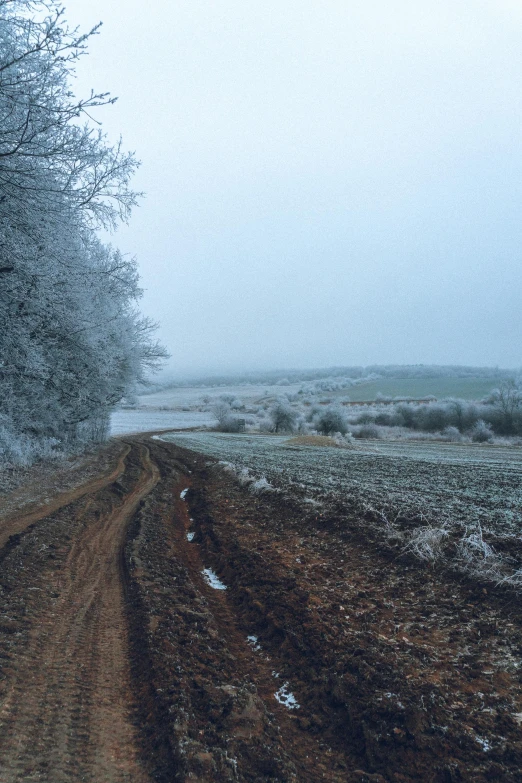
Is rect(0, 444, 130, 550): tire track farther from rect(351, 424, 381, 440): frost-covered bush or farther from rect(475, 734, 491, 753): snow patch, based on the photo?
rect(351, 424, 381, 440): frost-covered bush

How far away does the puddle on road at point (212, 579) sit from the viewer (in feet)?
20.8

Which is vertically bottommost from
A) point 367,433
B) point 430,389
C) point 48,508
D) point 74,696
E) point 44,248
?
point 367,433

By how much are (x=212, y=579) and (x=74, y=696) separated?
3.10m

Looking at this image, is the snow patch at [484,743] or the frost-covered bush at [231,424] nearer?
the snow patch at [484,743]

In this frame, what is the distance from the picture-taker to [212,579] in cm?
661

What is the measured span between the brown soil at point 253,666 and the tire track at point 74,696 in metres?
0.01

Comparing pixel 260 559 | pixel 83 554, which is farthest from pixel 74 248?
pixel 260 559

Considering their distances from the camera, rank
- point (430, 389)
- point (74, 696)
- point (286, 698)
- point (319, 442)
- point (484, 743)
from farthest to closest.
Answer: point (430, 389) → point (319, 442) → point (286, 698) → point (74, 696) → point (484, 743)

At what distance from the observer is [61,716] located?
11.0 ft

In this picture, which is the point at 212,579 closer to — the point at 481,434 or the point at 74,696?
the point at 74,696

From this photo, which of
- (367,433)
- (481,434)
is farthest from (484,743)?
(481,434)

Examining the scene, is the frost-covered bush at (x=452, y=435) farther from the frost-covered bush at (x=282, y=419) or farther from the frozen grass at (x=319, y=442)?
the frozen grass at (x=319, y=442)

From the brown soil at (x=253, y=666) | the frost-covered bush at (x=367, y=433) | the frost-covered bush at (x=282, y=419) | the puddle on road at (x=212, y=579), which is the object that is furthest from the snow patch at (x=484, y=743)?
the frost-covered bush at (x=282, y=419)

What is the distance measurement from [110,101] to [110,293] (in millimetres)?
12227
